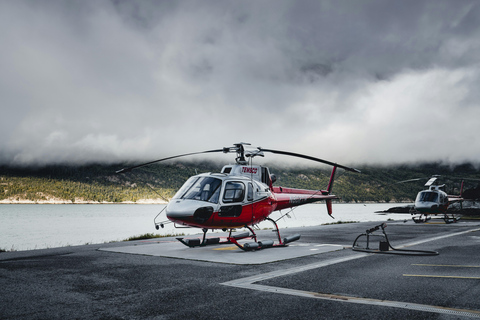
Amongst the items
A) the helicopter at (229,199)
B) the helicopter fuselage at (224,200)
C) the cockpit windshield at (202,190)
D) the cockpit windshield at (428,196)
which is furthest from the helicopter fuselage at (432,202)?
the cockpit windshield at (202,190)

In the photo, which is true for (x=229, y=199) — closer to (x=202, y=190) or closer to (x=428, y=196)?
(x=202, y=190)

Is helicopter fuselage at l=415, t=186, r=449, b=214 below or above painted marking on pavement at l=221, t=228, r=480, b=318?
above

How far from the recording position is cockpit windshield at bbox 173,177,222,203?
44.2 feet

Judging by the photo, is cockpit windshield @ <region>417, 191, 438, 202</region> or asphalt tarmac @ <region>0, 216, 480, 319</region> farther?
cockpit windshield @ <region>417, 191, 438, 202</region>

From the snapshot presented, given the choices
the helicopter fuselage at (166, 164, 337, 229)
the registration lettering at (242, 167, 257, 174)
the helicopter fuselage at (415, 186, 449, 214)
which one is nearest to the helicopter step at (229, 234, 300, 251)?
the helicopter fuselage at (166, 164, 337, 229)

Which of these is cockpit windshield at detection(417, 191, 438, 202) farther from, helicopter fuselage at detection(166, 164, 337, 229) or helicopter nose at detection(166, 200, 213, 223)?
helicopter nose at detection(166, 200, 213, 223)

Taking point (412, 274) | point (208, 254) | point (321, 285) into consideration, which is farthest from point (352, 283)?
point (208, 254)

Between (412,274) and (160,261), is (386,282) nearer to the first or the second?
(412,274)

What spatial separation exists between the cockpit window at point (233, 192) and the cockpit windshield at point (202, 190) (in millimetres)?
407

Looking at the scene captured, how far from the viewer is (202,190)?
44.8 feet

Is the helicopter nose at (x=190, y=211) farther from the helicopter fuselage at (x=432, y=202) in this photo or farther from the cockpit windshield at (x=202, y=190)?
the helicopter fuselage at (x=432, y=202)

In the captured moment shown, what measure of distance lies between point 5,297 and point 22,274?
2568 mm

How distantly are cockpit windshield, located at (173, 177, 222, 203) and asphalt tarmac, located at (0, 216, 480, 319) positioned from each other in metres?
2.12

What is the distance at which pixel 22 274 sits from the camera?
9.16 metres
